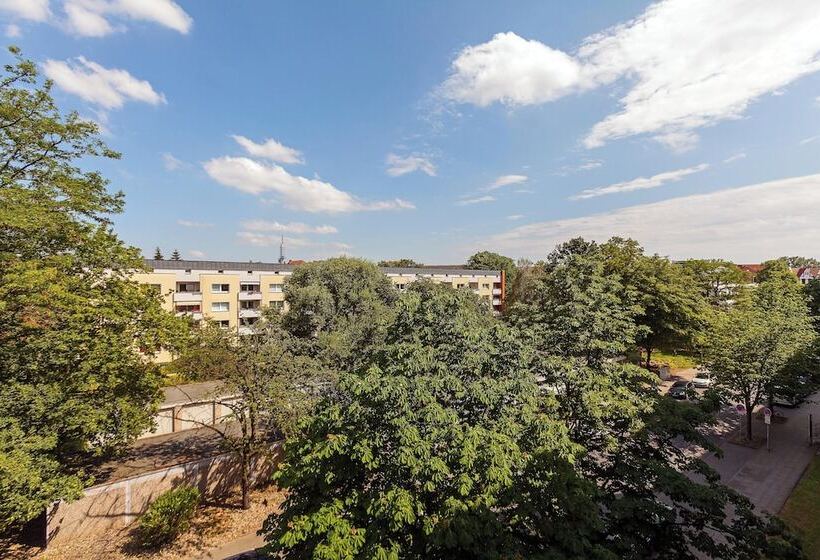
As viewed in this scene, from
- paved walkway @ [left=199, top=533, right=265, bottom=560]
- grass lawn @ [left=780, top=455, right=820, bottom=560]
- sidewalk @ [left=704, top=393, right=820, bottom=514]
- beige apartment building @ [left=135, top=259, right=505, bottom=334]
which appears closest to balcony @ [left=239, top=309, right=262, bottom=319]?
beige apartment building @ [left=135, top=259, right=505, bottom=334]

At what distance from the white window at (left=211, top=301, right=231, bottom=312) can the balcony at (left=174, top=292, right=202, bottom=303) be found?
154 cm

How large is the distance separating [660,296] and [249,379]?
28.9 meters

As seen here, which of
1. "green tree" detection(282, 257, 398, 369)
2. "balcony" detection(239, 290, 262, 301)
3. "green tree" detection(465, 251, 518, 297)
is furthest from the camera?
"green tree" detection(465, 251, 518, 297)

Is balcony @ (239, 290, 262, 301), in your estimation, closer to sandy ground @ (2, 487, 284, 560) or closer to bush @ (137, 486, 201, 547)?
sandy ground @ (2, 487, 284, 560)

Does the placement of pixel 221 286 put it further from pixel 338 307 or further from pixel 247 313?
pixel 338 307

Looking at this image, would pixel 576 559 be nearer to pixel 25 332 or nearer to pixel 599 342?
pixel 599 342

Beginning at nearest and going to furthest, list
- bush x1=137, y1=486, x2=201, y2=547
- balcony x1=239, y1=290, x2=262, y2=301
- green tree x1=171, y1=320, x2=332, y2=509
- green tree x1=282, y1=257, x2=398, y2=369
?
1. bush x1=137, y1=486, x2=201, y2=547
2. green tree x1=171, y1=320, x2=332, y2=509
3. green tree x1=282, y1=257, x2=398, y2=369
4. balcony x1=239, y1=290, x2=262, y2=301

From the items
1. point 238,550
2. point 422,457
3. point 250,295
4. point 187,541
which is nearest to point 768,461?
point 422,457

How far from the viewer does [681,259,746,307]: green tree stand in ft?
130

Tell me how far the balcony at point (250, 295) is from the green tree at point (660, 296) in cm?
3449

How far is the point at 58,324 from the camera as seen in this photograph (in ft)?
40.5

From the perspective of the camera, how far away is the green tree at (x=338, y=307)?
66.0ft

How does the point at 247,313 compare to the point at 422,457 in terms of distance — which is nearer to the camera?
the point at 422,457

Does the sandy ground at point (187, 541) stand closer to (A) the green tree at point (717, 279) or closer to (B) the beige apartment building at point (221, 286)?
(B) the beige apartment building at point (221, 286)
